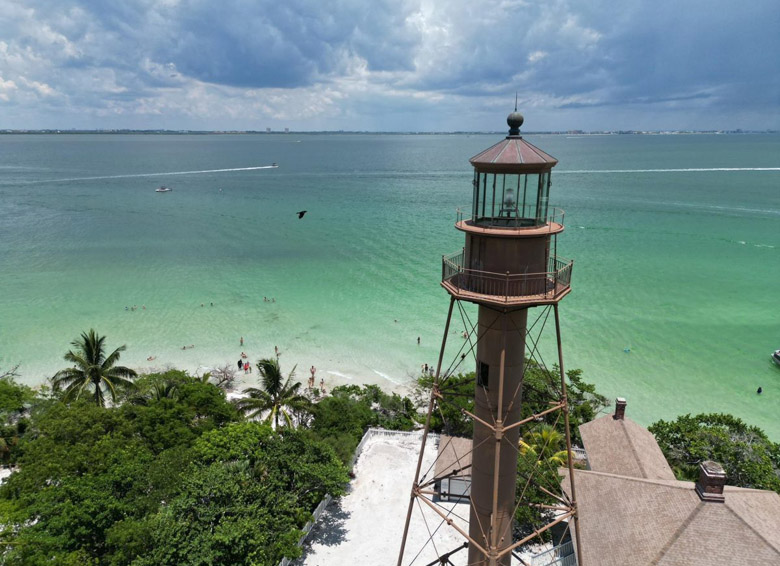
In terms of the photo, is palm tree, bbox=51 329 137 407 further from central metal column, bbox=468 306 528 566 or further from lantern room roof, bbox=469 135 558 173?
lantern room roof, bbox=469 135 558 173

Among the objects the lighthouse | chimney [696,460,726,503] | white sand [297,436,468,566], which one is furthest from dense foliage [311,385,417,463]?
chimney [696,460,726,503]

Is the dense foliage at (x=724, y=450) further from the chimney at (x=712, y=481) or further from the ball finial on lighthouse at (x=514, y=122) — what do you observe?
the ball finial on lighthouse at (x=514, y=122)

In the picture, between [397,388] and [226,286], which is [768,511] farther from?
[226,286]

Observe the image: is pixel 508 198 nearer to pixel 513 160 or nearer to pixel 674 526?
pixel 513 160

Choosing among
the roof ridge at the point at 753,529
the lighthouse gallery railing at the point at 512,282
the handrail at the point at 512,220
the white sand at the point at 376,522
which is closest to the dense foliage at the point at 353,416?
the white sand at the point at 376,522

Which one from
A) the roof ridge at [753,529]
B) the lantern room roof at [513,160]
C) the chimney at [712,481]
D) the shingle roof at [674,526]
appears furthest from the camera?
the chimney at [712,481]

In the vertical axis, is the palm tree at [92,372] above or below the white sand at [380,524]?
above

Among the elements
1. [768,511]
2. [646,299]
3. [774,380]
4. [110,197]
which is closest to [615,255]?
[646,299]
